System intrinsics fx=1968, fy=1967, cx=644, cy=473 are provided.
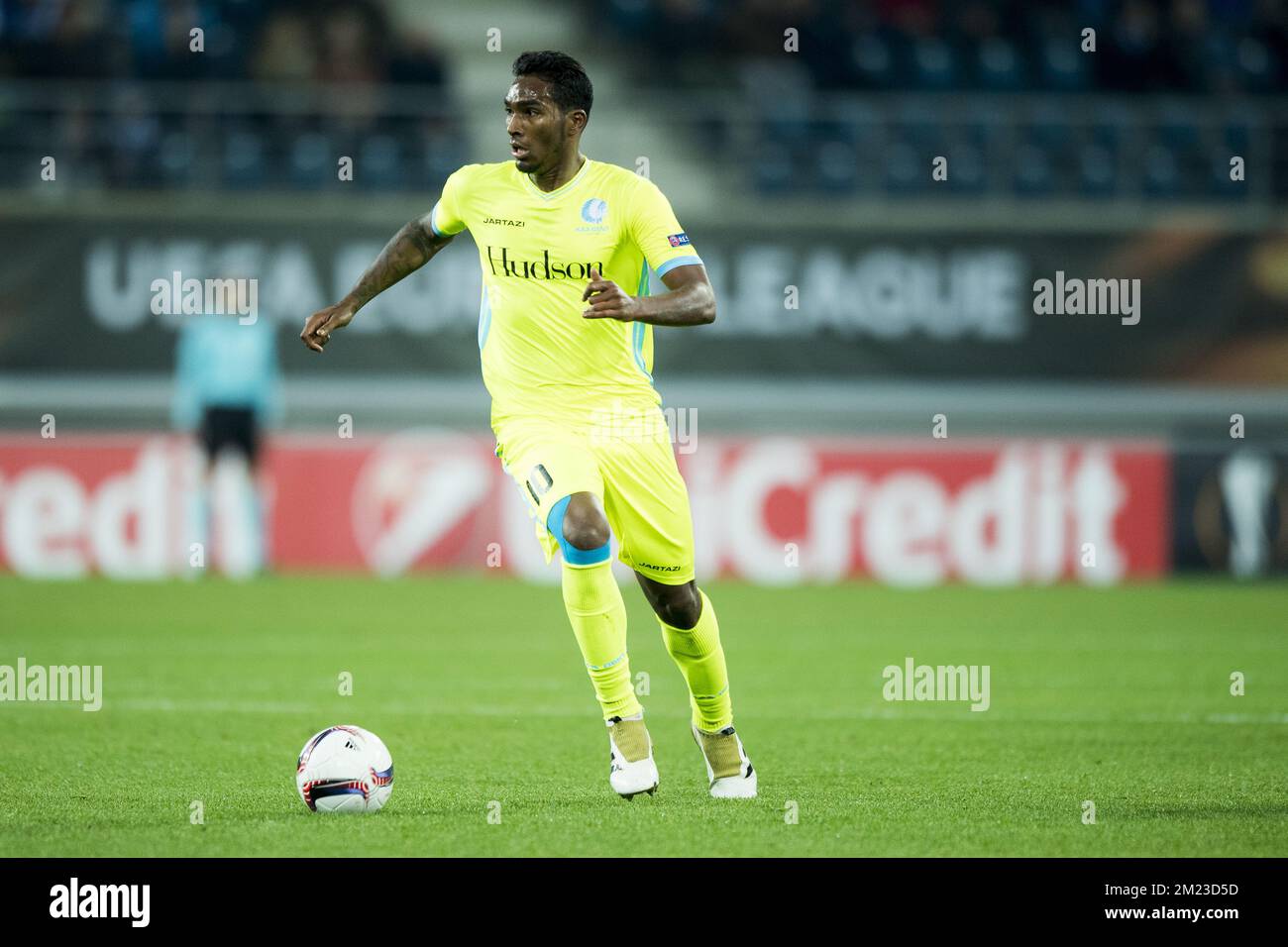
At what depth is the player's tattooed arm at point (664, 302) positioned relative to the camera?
5535mm

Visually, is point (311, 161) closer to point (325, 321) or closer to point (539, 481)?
point (325, 321)

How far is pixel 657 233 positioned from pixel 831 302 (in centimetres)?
1104

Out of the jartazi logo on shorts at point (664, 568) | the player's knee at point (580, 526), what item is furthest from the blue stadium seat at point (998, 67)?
the player's knee at point (580, 526)

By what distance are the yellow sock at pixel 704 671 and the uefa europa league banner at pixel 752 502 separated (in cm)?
893

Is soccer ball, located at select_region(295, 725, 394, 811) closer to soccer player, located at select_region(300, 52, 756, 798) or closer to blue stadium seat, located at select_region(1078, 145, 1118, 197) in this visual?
soccer player, located at select_region(300, 52, 756, 798)

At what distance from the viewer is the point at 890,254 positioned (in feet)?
55.8

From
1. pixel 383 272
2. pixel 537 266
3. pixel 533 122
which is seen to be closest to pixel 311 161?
pixel 383 272

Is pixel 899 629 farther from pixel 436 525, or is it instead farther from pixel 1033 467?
pixel 436 525

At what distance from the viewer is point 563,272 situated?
6.18m

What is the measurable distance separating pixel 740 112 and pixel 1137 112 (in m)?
3.44

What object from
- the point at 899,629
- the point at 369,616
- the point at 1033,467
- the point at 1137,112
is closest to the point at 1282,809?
the point at 899,629

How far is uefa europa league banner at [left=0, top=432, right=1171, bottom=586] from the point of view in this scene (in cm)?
1523

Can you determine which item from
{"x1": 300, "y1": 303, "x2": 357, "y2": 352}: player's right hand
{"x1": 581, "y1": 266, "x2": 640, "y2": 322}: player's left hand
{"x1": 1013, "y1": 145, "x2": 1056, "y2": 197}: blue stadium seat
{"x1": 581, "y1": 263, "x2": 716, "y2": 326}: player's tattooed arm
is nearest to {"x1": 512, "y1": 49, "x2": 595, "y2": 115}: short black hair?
{"x1": 581, "y1": 263, "x2": 716, "y2": 326}: player's tattooed arm

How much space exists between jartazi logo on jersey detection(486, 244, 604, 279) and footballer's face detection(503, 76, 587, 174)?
0.30 metres
